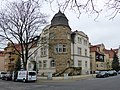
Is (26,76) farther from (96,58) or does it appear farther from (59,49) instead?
(96,58)

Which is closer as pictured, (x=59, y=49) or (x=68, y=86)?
(x=68, y=86)

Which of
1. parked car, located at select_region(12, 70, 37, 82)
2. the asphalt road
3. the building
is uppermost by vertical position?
the building

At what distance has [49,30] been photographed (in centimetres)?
5494

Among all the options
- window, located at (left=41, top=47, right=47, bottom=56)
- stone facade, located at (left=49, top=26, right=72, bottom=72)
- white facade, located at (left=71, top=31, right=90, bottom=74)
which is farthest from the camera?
white facade, located at (left=71, top=31, right=90, bottom=74)

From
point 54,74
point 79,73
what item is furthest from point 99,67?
point 54,74

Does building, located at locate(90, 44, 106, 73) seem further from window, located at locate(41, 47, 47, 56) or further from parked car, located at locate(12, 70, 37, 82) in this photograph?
parked car, located at locate(12, 70, 37, 82)

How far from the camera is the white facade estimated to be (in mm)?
56763

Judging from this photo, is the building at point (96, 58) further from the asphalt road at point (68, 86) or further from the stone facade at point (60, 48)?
the asphalt road at point (68, 86)

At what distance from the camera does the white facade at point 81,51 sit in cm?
5676

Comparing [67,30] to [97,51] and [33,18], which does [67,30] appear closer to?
[33,18]

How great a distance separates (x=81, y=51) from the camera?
60.0 meters

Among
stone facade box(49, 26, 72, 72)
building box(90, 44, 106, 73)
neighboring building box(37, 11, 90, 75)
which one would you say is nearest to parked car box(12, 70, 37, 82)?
neighboring building box(37, 11, 90, 75)

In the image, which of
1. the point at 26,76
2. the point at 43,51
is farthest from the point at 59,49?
the point at 26,76

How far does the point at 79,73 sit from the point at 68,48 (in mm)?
5912
